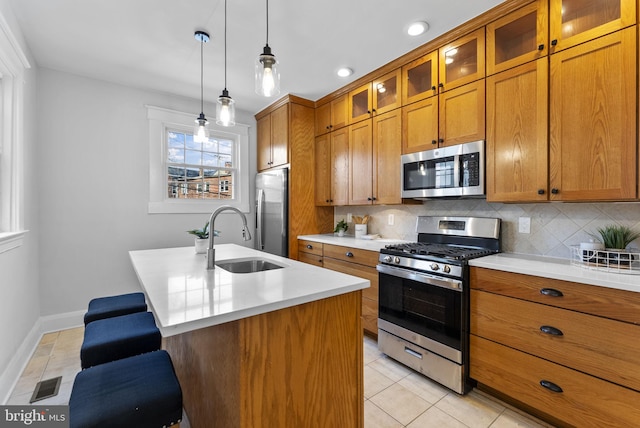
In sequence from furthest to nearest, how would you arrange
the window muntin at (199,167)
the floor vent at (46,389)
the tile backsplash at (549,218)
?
the window muntin at (199,167) < the floor vent at (46,389) < the tile backsplash at (549,218)

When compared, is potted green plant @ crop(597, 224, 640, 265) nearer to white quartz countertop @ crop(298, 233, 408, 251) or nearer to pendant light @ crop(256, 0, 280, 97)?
white quartz countertop @ crop(298, 233, 408, 251)

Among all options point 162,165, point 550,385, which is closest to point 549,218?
point 550,385

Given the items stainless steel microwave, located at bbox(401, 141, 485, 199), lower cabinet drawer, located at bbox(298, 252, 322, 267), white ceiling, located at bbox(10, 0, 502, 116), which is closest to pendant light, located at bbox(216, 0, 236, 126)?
white ceiling, located at bbox(10, 0, 502, 116)

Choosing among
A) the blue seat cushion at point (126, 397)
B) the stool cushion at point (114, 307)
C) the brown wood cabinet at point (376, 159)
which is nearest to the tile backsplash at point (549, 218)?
the brown wood cabinet at point (376, 159)

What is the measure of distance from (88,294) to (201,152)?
6.75 feet

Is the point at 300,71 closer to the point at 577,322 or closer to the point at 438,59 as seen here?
the point at 438,59

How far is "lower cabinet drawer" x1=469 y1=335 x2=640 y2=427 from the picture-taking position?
1.37 metres

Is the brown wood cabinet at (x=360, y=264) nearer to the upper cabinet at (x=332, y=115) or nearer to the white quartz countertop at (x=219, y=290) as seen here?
the white quartz countertop at (x=219, y=290)

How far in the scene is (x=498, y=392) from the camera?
186 centimetres

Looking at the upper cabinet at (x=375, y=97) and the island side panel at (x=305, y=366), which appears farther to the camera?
the upper cabinet at (x=375, y=97)

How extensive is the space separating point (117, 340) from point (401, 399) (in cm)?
172

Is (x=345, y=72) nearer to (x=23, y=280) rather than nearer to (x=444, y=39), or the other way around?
(x=444, y=39)

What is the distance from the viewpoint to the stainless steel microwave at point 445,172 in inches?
84.9

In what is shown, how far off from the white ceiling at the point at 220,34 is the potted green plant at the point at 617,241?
5.46 ft
